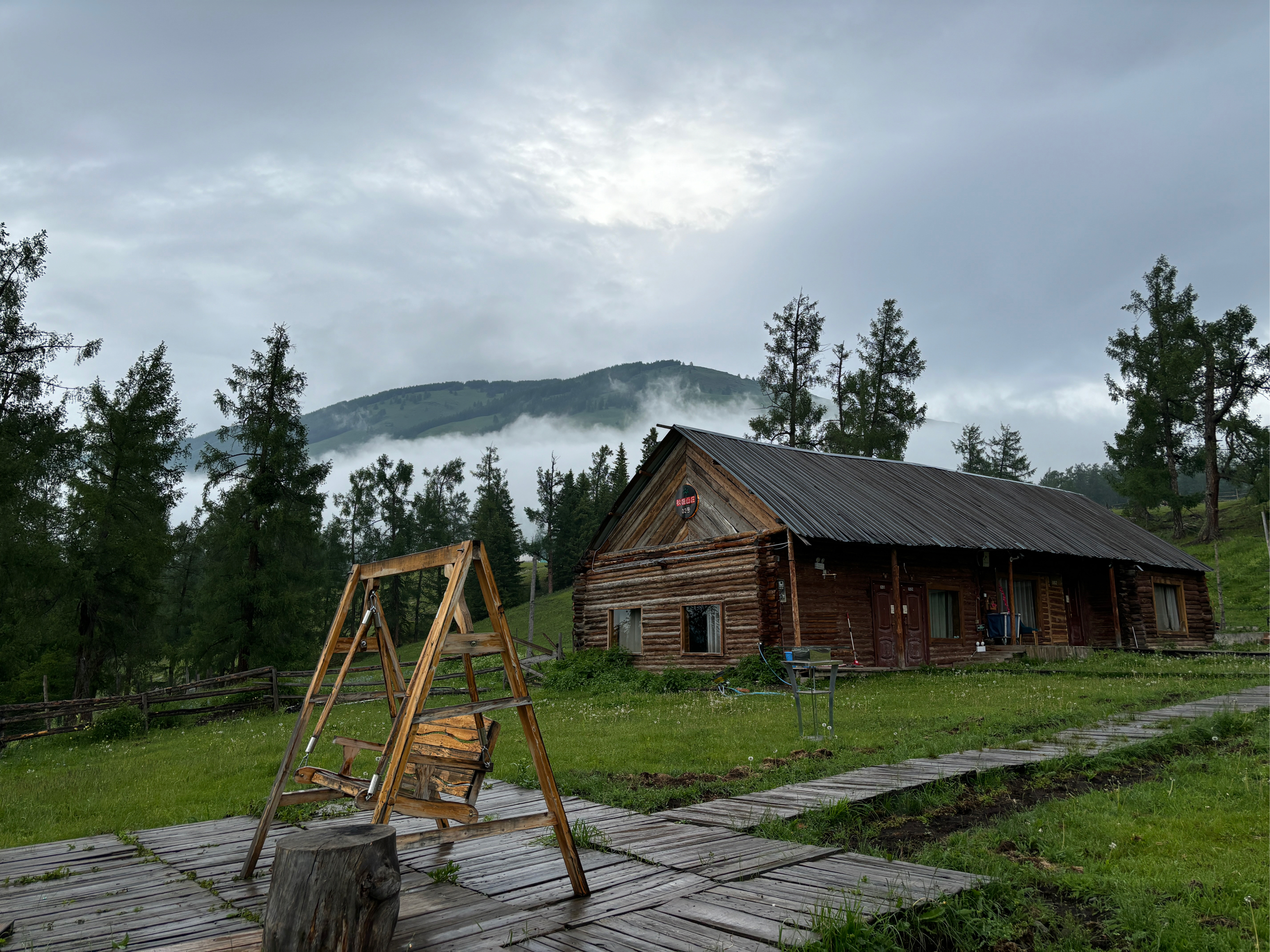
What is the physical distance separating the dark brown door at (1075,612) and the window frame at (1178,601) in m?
4.52

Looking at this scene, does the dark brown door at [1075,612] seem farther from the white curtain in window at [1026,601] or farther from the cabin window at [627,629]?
the cabin window at [627,629]

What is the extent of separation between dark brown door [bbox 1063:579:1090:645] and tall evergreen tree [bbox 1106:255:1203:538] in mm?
24692

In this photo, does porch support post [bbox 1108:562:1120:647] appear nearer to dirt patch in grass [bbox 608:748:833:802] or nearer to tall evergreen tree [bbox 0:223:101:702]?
dirt patch in grass [bbox 608:748:833:802]

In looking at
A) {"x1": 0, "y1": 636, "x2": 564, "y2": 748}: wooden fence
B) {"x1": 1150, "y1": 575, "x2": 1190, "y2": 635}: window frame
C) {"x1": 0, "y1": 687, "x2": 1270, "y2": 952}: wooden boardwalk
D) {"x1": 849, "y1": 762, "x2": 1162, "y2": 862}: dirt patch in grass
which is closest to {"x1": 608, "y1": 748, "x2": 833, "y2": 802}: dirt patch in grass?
{"x1": 0, "y1": 687, "x2": 1270, "y2": 952}: wooden boardwalk

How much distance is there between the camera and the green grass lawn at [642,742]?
8086 mm

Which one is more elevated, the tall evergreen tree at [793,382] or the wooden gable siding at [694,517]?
the tall evergreen tree at [793,382]

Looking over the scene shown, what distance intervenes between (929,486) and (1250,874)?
25.1 m

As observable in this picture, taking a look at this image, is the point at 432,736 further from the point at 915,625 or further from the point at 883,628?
the point at 915,625

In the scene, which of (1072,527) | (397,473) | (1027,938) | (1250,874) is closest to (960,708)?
(1250,874)

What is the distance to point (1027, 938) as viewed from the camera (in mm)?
4098

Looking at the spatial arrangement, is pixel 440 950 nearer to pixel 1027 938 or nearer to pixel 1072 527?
pixel 1027 938

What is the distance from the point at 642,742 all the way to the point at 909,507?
1675cm

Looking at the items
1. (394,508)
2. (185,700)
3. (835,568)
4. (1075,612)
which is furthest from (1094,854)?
(394,508)

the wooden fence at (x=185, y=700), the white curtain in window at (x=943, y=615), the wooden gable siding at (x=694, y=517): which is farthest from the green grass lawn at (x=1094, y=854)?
the white curtain in window at (x=943, y=615)
